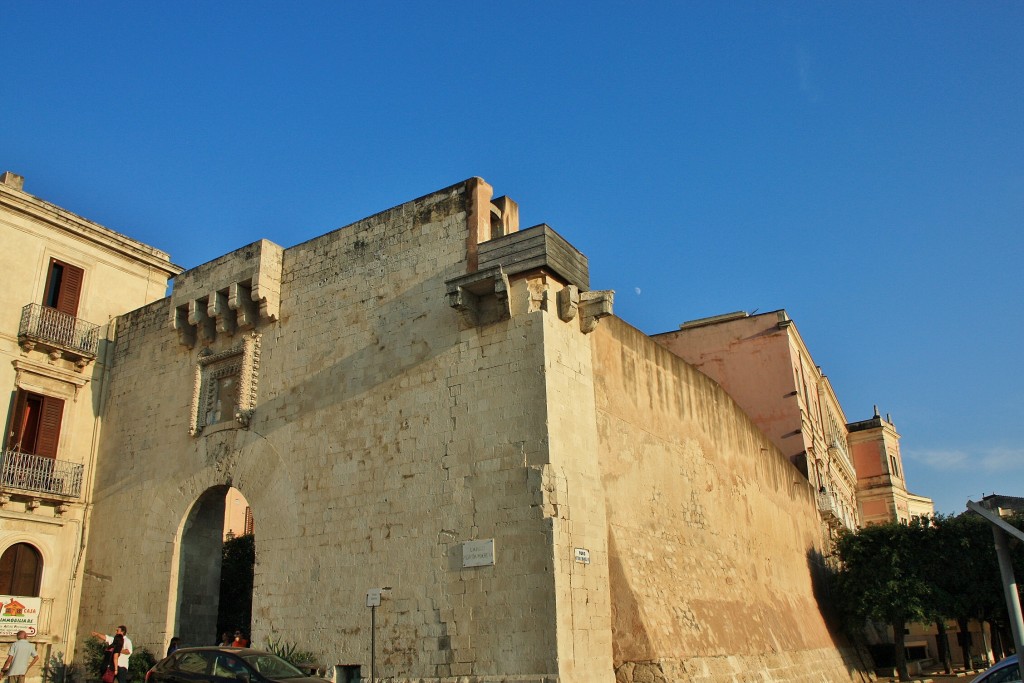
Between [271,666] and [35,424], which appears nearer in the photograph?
[271,666]

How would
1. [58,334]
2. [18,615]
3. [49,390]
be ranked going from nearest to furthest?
[18,615]
[49,390]
[58,334]

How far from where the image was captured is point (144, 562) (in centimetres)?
1599

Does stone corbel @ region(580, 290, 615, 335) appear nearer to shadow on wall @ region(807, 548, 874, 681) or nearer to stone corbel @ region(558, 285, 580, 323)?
stone corbel @ region(558, 285, 580, 323)

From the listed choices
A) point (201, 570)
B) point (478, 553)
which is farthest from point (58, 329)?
point (478, 553)

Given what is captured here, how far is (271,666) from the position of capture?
10492 millimetres

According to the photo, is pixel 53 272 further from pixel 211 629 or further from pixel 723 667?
pixel 723 667

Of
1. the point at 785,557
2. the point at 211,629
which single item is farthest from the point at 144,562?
the point at 785,557

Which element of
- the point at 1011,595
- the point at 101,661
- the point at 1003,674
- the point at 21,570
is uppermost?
the point at 21,570

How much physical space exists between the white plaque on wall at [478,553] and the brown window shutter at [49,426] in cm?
1026

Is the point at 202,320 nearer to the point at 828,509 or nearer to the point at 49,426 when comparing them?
the point at 49,426

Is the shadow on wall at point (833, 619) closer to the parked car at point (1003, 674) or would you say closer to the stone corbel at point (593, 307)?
the parked car at point (1003, 674)

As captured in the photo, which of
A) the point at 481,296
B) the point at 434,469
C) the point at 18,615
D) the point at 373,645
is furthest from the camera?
the point at 18,615

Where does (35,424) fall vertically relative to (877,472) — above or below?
below

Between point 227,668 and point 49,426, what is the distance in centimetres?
943
